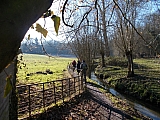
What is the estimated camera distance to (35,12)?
→ 86 centimetres

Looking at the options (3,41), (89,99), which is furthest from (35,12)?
(89,99)

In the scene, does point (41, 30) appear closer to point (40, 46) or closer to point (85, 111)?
point (40, 46)

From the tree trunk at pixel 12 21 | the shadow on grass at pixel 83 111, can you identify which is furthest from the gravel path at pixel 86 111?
the tree trunk at pixel 12 21

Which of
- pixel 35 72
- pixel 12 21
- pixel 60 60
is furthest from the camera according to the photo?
pixel 35 72

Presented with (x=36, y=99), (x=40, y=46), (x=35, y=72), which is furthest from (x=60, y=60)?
(x=35, y=72)

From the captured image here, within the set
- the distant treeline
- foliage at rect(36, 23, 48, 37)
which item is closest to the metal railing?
the distant treeline

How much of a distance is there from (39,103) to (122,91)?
9.59 metres

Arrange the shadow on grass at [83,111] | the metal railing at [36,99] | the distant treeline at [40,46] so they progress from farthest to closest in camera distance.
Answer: the shadow on grass at [83,111] < the metal railing at [36,99] < the distant treeline at [40,46]

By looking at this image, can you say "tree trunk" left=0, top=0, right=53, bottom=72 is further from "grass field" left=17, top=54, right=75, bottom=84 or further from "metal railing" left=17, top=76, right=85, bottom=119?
"metal railing" left=17, top=76, right=85, bottom=119

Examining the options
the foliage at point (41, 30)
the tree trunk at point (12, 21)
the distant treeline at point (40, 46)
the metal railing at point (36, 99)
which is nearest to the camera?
the tree trunk at point (12, 21)

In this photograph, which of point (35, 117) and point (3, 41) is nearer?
point (3, 41)

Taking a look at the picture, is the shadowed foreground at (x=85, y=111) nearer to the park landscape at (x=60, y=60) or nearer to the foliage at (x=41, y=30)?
the park landscape at (x=60, y=60)

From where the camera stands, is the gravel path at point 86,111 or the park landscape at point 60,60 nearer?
the park landscape at point 60,60

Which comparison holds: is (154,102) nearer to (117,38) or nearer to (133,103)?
(133,103)
